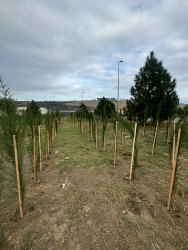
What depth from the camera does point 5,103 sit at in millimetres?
2135

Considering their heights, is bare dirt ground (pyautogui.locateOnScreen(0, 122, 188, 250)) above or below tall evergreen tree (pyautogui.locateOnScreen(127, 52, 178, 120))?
below

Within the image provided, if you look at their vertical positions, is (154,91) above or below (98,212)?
above

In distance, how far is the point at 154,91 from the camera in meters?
12.7

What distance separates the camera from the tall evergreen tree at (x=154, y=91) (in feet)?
40.9

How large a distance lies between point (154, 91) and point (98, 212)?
12884mm

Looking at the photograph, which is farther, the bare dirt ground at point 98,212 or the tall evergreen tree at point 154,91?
the tall evergreen tree at point 154,91

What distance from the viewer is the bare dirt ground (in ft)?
6.50

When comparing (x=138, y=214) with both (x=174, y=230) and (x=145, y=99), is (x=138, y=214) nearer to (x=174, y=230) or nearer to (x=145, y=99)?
(x=174, y=230)

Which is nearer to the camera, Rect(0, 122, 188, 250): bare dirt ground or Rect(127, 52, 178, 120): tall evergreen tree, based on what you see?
Rect(0, 122, 188, 250): bare dirt ground

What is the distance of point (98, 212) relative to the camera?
2.56 metres

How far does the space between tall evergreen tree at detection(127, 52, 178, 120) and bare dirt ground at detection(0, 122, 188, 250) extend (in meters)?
9.53

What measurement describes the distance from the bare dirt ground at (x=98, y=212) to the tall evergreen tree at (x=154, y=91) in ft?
31.3

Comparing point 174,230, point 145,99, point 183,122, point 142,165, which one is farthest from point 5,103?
point 145,99

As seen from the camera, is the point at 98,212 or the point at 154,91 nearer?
the point at 98,212
